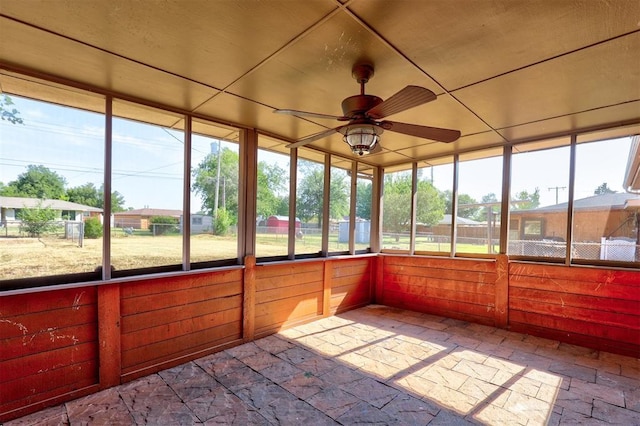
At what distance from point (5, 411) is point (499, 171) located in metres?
5.20

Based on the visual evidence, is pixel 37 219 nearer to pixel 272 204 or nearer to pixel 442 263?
pixel 272 204

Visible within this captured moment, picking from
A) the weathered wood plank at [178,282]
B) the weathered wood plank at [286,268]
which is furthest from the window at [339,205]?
the weathered wood plank at [178,282]

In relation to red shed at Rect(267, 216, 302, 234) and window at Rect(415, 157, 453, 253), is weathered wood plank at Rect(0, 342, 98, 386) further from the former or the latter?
window at Rect(415, 157, 453, 253)

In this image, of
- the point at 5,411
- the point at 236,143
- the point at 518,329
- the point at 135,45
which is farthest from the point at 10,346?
the point at 518,329

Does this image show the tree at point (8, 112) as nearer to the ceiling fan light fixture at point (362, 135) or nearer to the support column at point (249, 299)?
the support column at point (249, 299)

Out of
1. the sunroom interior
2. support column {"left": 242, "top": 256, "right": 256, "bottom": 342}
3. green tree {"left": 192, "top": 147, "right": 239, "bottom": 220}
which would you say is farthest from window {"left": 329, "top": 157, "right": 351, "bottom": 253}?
green tree {"left": 192, "top": 147, "right": 239, "bottom": 220}

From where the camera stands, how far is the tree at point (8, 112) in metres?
2.13

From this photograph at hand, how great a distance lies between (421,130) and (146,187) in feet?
7.91

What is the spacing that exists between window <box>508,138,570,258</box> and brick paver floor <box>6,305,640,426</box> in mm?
1121

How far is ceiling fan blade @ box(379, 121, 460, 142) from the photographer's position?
6.31 feet

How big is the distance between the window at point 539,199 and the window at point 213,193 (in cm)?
345

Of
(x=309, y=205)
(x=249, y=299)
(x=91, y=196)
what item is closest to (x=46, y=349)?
(x=91, y=196)

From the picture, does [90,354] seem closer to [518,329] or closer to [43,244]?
[43,244]

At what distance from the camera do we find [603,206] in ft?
10.8
